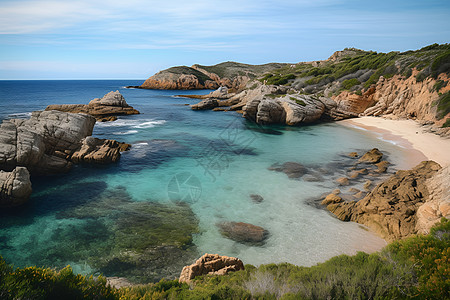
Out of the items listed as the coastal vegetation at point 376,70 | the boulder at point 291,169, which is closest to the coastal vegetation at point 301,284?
the boulder at point 291,169

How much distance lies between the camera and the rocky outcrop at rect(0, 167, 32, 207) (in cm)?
1487

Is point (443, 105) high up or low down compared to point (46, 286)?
up

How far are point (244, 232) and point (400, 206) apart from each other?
303 inches

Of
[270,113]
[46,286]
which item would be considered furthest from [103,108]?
[46,286]

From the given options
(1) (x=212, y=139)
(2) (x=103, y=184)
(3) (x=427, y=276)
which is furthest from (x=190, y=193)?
(1) (x=212, y=139)

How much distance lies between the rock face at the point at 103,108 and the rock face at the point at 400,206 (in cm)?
4148

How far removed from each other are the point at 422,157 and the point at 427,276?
2051cm

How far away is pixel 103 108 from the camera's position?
49.2m

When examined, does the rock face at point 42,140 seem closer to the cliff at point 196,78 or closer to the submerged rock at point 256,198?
the submerged rock at point 256,198

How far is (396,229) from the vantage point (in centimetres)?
1202

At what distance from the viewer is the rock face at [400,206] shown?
11531 mm

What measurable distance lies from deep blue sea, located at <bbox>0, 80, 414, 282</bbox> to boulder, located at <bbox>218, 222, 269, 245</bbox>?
304 mm

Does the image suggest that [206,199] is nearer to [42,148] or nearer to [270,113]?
[42,148]

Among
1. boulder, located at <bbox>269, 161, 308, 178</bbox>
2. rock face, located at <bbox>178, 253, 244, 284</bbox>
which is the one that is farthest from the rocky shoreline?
boulder, located at <bbox>269, 161, 308, 178</bbox>
